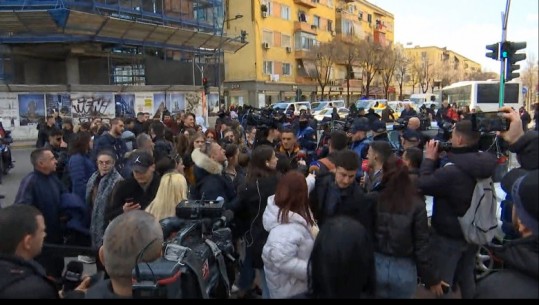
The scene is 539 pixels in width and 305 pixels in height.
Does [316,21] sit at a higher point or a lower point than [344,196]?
higher

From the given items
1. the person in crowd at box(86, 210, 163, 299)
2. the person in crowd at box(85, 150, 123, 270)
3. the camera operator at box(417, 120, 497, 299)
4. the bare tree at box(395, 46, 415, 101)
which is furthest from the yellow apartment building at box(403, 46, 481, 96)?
the person in crowd at box(86, 210, 163, 299)

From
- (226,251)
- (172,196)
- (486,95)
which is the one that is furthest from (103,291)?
(486,95)

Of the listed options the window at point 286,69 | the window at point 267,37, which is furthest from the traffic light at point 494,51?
the window at point 286,69

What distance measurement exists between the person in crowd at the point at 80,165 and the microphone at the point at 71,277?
301 cm

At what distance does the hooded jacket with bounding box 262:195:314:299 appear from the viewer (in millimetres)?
2891

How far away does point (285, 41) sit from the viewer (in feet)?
166

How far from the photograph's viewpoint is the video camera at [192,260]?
2197mm

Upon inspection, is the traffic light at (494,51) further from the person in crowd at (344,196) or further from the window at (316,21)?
the window at (316,21)

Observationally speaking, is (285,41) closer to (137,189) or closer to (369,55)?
(369,55)

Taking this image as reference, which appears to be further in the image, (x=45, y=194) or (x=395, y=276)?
(x=45, y=194)

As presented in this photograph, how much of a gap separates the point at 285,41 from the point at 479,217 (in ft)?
160

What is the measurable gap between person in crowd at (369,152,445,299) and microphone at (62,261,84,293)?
6.18ft

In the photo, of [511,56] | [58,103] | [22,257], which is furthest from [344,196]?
[58,103]

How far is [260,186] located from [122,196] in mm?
1293
